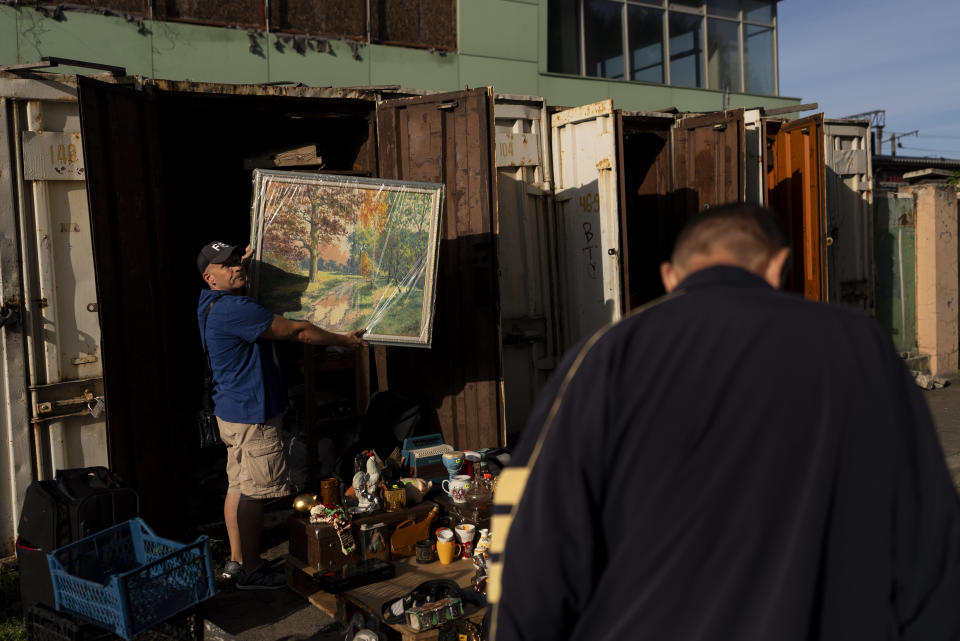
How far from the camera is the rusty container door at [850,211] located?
989cm

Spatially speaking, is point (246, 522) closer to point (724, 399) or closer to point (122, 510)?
point (122, 510)

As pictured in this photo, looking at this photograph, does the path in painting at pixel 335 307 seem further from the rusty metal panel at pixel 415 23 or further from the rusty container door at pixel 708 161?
the rusty metal panel at pixel 415 23

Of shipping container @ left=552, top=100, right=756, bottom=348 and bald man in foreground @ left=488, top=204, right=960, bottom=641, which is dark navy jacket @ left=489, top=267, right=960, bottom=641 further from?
shipping container @ left=552, top=100, right=756, bottom=348

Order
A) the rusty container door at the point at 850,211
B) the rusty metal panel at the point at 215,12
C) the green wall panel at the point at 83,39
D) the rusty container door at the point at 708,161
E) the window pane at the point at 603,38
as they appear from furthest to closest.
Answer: the window pane at the point at 603,38 < the rusty container door at the point at 850,211 < the rusty metal panel at the point at 215,12 < the green wall panel at the point at 83,39 < the rusty container door at the point at 708,161

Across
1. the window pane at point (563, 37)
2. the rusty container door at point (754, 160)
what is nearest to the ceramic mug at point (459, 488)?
the rusty container door at point (754, 160)

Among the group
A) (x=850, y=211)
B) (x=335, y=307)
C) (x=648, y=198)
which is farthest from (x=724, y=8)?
(x=335, y=307)

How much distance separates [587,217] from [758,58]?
10867 mm

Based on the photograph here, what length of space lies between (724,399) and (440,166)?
17.0 ft

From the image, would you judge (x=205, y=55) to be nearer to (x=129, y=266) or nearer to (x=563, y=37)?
(x=129, y=266)

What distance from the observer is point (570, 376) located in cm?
175

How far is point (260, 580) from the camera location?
5.04m

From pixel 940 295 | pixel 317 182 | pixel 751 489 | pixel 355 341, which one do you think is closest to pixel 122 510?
pixel 355 341

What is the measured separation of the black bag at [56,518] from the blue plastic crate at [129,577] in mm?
110

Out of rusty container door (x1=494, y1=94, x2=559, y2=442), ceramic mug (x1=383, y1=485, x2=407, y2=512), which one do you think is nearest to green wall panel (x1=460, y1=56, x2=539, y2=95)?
rusty container door (x1=494, y1=94, x2=559, y2=442)
